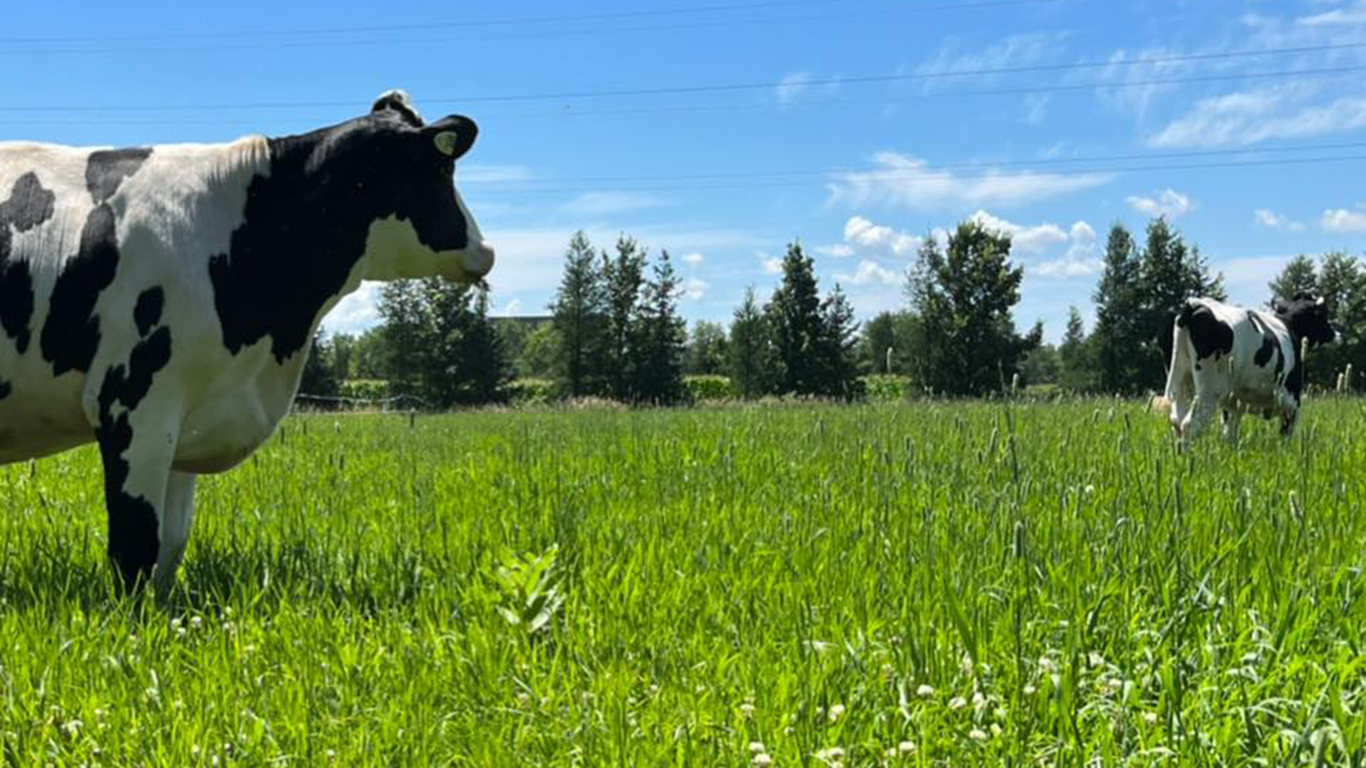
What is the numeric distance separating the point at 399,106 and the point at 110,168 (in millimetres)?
1219

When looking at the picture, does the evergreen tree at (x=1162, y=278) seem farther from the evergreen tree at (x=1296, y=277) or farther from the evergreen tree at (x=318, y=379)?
the evergreen tree at (x=318, y=379)

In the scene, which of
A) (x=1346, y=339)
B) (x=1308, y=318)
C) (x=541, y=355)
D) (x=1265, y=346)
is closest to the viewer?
(x=1265, y=346)

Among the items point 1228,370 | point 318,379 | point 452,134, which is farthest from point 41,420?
point 318,379

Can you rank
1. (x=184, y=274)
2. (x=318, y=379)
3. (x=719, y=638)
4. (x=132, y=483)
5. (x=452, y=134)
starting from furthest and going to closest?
(x=318, y=379), (x=452, y=134), (x=184, y=274), (x=132, y=483), (x=719, y=638)

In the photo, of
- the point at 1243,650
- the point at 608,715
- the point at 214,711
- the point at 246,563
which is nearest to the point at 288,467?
the point at 246,563

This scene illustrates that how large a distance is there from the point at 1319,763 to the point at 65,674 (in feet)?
10.1

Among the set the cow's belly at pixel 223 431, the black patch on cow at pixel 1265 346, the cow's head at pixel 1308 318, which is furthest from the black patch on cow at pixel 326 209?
the cow's head at pixel 1308 318

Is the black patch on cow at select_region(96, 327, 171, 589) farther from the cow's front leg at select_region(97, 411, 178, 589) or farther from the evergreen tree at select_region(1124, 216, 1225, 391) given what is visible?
the evergreen tree at select_region(1124, 216, 1225, 391)

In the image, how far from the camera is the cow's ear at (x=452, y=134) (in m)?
4.10

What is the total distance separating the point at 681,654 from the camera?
281 cm

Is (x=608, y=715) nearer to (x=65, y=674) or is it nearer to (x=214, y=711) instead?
(x=214, y=711)

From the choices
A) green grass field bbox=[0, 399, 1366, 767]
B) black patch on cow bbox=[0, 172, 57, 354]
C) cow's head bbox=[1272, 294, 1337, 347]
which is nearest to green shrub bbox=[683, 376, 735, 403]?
cow's head bbox=[1272, 294, 1337, 347]

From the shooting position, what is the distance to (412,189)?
4.20m

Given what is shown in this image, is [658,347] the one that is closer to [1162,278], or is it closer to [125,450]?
[1162,278]
